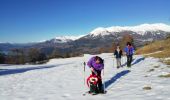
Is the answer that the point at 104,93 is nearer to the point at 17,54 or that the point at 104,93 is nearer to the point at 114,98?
the point at 114,98

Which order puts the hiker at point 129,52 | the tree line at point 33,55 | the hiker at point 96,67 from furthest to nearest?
1. the tree line at point 33,55
2. the hiker at point 129,52
3. the hiker at point 96,67

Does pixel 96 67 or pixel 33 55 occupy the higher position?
pixel 33 55

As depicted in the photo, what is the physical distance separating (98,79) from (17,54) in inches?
6429

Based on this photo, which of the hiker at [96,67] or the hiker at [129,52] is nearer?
the hiker at [96,67]

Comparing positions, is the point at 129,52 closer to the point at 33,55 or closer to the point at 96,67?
the point at 96,67

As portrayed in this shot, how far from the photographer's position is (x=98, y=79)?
15.5m

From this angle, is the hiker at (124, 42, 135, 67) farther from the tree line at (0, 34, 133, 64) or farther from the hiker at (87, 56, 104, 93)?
the tree line at (0, 34, 133, 64)

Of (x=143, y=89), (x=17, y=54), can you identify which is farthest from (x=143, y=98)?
(x=17, y=54)

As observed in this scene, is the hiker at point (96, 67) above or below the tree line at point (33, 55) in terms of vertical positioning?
below

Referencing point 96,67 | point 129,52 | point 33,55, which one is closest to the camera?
point 96,67

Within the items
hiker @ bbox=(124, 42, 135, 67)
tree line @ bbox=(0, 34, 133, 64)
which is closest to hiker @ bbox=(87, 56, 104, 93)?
hiker @ bbox=(124, 42, 135, 67)

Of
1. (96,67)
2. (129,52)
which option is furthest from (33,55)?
(96,67)

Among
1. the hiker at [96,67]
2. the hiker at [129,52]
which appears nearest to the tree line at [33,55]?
the hiker at [129,52]

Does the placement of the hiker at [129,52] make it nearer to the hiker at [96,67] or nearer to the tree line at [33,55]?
the hiker at [96,67]
